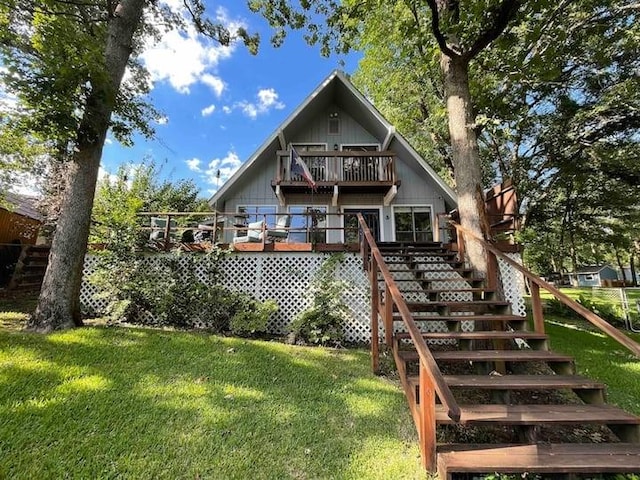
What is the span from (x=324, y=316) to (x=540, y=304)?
3.33 m

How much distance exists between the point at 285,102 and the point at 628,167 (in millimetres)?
15760

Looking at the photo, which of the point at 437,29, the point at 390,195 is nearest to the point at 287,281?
the point at 390,195

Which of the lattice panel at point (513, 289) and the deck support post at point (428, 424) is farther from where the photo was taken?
the lattice panel at point (513, 289)

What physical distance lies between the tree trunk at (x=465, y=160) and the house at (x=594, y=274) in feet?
164

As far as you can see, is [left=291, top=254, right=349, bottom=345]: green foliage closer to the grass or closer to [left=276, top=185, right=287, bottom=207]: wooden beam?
the grass

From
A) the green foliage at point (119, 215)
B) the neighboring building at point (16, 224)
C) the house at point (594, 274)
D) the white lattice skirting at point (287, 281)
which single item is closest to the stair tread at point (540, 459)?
the white lattice skirting at point (287, 281)

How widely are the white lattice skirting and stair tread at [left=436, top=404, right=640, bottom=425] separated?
3.64 meters

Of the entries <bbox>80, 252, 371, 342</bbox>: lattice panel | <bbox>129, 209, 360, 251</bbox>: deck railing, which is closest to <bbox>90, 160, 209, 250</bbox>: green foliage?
<bbox>129, 209, 360, 251</bbox>: deck railing

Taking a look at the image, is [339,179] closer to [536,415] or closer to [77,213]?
[77,213]

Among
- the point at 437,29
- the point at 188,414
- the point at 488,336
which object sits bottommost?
the point at 188,414

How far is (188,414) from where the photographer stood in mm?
3012

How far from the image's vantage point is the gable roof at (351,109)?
32.4ft

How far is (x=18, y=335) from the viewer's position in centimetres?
453

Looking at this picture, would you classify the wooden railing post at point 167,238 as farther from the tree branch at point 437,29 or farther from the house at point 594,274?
the house at point 594,274
